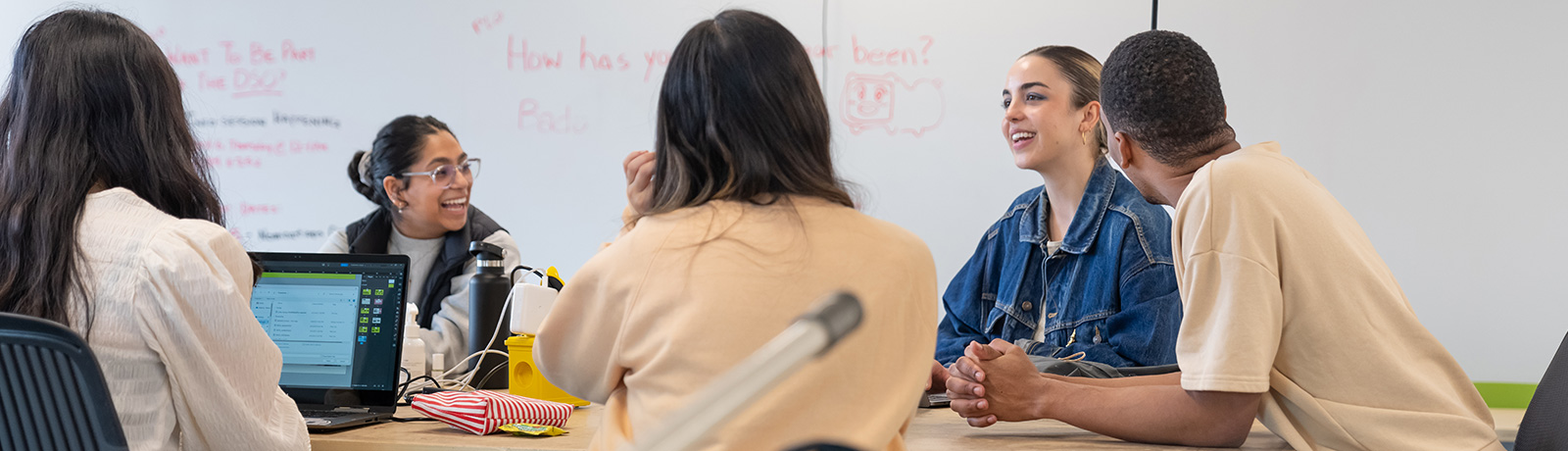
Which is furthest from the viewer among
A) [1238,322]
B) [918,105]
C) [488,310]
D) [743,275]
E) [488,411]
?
[918,105]

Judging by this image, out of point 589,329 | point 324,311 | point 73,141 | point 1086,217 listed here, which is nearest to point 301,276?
point 324,311

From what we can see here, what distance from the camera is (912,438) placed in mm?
1403

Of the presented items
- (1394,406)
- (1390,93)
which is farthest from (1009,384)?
(1390,93)

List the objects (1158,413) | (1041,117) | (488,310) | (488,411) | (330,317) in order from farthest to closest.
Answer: (1041,117) → (488,310) → (330,317) → (488,411) → (1158,413)

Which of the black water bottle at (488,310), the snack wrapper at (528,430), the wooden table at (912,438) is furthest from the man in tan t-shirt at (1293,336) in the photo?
the black water bottle at (488,310)

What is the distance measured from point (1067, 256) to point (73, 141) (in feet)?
5.23

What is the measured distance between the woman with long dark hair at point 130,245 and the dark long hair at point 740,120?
51 cm

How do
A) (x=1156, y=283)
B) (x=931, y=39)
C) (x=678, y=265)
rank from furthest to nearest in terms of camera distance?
(x=931, y=39)
(x=1156, y=283)
(x=678, y=265)

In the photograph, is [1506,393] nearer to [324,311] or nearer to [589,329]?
[589,329]

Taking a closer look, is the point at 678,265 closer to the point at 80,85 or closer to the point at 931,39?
the point at 80,85

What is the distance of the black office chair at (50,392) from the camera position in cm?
100

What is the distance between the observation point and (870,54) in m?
2.97

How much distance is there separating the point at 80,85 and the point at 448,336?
110 cm

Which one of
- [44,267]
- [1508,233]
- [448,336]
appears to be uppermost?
[44,267]
